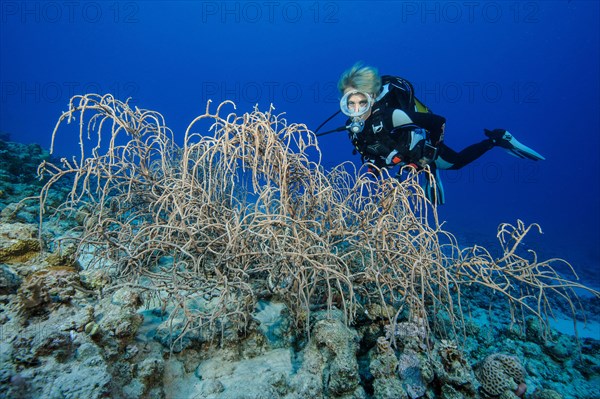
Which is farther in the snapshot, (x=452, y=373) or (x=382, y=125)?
(x=382, y=125)

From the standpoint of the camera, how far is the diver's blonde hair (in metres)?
5.03

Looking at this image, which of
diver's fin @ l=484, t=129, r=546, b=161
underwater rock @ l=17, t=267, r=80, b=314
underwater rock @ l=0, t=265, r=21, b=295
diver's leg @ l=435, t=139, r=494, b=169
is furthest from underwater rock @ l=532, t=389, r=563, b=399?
diver's fin @ l=484, t=129, r=546, b=161

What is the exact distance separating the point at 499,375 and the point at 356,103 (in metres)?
4.26

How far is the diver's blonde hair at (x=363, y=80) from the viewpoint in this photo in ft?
16.5

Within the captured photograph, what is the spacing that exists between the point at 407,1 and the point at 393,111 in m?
136

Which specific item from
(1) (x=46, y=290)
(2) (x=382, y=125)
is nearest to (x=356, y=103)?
(2) (x=382, y=125)

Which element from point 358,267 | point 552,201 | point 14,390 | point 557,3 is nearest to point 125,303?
point 14,390

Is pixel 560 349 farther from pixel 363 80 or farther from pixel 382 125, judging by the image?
pixel 363 80

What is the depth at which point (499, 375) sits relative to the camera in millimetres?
2314

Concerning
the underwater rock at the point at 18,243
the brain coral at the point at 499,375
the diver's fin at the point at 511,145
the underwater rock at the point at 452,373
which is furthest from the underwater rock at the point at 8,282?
the diver's fin at the point at 511,145

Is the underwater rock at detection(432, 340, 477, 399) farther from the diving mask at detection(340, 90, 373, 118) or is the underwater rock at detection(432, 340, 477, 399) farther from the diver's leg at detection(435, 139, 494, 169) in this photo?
the diver's leg at detection(435, 139, 494, 169)

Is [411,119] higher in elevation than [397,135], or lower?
higher

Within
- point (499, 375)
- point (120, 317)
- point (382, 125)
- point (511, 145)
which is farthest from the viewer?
point (511, 145)

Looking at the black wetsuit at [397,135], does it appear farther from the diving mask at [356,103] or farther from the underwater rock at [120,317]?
the underwater rock at [120,317]
